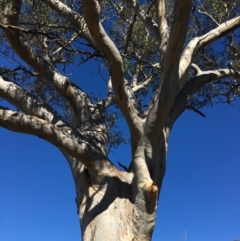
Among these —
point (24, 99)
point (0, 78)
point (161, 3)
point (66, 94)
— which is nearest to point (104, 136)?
point (66, 94)

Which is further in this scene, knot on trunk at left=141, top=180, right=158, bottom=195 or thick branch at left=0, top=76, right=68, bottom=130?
thick branch at left=0, top=76, right=68, bottom=130

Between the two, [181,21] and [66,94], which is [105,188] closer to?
[66,94]

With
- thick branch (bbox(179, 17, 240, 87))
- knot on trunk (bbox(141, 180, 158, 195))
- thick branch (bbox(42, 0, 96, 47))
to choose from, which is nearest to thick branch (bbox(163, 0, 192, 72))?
thick branch (bbox(179, 17, 240, 87))

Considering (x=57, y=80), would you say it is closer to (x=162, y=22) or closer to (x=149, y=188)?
(x=162, y=22)

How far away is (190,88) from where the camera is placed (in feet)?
17.1

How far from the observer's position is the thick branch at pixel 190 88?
4.84m

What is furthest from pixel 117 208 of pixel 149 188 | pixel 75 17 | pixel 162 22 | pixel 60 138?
pixel 75 17

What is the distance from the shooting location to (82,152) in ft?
13.5

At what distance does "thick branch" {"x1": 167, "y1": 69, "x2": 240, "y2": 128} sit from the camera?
4.84 m

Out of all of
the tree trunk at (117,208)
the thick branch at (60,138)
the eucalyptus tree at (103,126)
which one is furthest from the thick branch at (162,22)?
the tree trunk at (117,208)

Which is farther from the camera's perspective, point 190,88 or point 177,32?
point 190,88

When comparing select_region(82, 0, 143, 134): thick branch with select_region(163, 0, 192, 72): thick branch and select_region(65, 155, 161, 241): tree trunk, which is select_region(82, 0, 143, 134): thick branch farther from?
select_region(65, 155, 161, 241): tree trunk

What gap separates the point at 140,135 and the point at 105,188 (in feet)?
2.11

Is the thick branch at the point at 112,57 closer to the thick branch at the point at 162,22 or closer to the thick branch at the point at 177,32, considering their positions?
the thick branch at the point at 177,32
